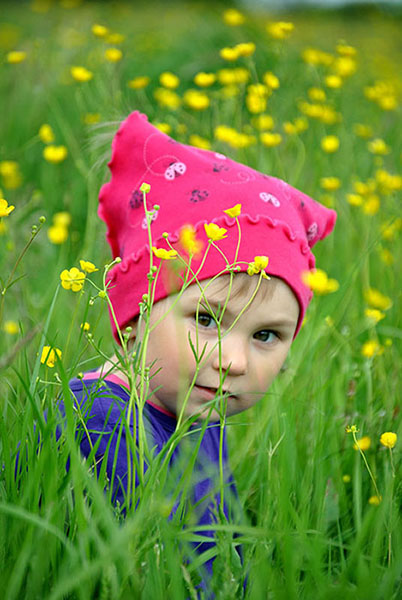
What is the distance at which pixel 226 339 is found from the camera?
132cm

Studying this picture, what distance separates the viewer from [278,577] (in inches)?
43.1

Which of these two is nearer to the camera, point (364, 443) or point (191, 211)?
point (191, 211)

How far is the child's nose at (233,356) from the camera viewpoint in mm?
1282

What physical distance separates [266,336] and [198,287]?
16 centimetres

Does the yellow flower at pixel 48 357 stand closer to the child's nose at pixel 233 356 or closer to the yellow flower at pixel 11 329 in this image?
the child's nose at pixel 233 356

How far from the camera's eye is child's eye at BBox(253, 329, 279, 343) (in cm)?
139

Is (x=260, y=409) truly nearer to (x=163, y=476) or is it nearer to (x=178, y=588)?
(x=163, y=476)

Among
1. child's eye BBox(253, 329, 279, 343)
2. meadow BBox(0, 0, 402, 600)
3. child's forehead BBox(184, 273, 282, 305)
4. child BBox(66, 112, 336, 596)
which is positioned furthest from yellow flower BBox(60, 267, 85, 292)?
child's eye BBox(253, 329, 279, 343)

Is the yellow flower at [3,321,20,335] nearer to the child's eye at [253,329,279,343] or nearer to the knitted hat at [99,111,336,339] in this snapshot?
the knitted hat at [99,111,336,339]

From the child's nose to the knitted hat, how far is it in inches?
5.0

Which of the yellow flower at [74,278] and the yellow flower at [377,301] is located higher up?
the yellow flower at [74,278]

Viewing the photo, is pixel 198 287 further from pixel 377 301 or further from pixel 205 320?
pixel 377 301

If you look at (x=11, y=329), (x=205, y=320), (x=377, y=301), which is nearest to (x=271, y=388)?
(x=205, y=320)

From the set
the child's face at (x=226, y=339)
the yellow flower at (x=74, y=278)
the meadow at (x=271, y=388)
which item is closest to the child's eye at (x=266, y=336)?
the child's face at (x=226, y=339)
